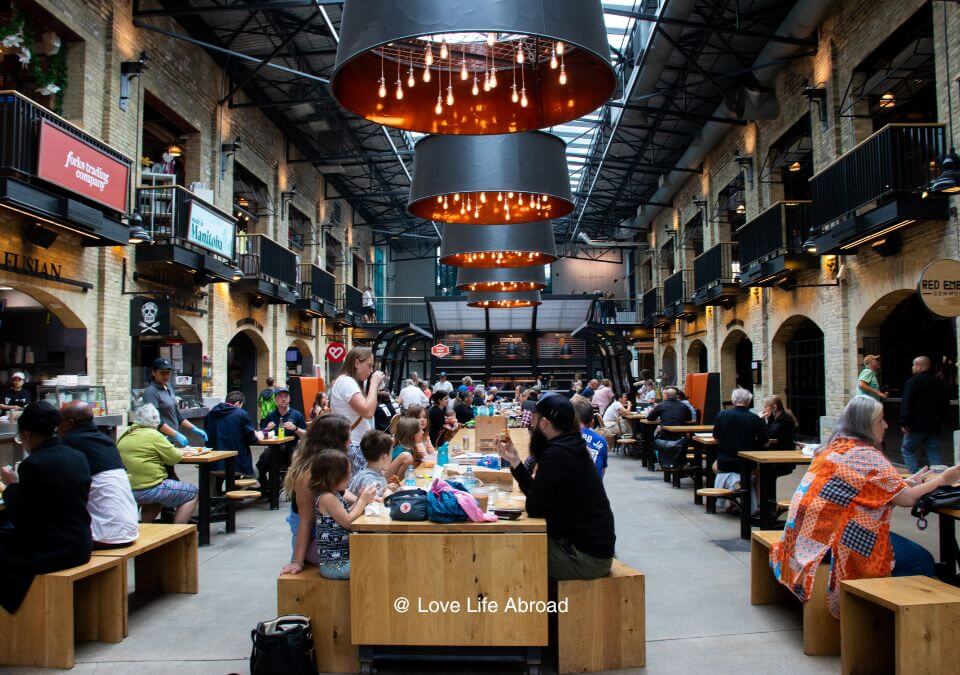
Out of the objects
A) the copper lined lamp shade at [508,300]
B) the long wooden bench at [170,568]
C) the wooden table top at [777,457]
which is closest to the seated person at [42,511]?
the long wooden bench at [170,568]

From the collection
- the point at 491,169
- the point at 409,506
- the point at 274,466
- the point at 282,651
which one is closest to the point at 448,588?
the point at 409,506

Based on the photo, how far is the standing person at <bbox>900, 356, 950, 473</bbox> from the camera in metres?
9.38

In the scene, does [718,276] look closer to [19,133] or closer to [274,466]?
[274,466]

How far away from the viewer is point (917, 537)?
23.9 feet

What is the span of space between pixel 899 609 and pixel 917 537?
Answer: 456 cm

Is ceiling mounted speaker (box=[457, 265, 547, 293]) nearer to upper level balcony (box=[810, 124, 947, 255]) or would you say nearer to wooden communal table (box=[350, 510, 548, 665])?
upper level balcony (box=[810, 124, 947, 255])

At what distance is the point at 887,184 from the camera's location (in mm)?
10500

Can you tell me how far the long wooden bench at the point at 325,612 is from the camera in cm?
407

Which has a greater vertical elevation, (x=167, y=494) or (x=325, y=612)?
(x=167, y=494)

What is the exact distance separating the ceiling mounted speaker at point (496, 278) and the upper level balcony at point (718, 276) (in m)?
8.05

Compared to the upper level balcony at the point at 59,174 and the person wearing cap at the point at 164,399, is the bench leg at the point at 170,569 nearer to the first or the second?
the person wearing cap at the point at 164,399

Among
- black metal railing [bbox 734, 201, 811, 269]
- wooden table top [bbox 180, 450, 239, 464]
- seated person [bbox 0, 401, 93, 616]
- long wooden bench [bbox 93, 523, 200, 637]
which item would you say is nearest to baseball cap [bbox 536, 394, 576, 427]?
seated person [bbox 0, 401, 93, 616]

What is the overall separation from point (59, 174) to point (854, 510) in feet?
32.8

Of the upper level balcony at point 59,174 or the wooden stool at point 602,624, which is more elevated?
the upper level balcony at point 59,174
